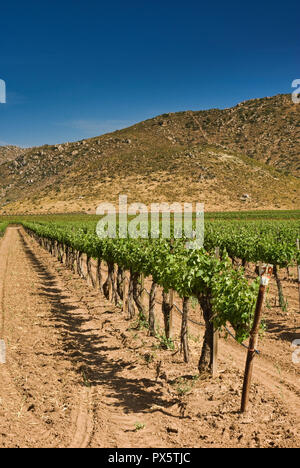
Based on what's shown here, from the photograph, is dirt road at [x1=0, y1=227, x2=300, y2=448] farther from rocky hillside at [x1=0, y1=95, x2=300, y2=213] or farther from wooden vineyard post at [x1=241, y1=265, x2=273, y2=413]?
rocky hillside at [x1=0, y1=95, x2=300, y2=213]

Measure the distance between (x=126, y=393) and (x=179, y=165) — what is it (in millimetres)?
87613

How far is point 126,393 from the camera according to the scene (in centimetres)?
726

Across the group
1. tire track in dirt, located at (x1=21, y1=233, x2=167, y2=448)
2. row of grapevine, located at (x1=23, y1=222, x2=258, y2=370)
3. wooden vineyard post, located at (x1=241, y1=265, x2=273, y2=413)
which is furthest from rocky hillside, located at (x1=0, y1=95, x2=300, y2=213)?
wooden vineyard post, located at (x1=241, y1=265, x2=273, y2=413)

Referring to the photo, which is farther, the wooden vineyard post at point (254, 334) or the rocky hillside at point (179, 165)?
the rocky hillside at point (179, 165)

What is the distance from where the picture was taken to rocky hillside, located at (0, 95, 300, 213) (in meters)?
80.9

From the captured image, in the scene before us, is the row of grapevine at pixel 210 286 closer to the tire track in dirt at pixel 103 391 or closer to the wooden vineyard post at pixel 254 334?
the wooden vineyard post at pixel 254 334

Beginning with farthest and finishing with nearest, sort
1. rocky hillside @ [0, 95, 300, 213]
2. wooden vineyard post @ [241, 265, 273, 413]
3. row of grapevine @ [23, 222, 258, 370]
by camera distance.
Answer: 1. rocky hillside @ [0, 95, 300, 213]
2. row of grapevine @ [23, 222, 258, 370]
3. wooden vineyard post @ [241, 265, 273, 413]

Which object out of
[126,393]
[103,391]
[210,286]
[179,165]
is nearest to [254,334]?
[210,286]

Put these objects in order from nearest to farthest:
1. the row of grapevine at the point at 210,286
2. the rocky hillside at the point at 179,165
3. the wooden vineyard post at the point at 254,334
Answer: the wooden vineyard post at the point at 254,334
the row of grapevine at the point at 210,286
the rocky hillside at the point at 179,165

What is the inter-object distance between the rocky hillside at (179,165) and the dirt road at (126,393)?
219 feet

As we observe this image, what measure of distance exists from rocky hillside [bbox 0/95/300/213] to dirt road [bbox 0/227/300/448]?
6673cm

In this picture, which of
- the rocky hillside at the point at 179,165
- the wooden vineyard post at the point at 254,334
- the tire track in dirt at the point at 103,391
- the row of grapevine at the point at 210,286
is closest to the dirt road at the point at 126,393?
the tire track in dirt at the point at 103,391

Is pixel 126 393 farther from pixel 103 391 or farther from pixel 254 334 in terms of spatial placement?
pixel 254 334

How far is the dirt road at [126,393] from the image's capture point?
18.8 ft
